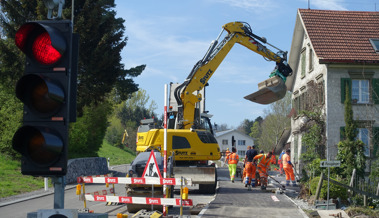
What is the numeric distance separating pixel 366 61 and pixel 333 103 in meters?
2.83

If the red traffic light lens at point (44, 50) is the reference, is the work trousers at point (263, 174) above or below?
below

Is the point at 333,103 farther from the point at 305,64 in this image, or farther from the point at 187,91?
the point at 187,91

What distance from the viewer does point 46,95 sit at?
4219 mm

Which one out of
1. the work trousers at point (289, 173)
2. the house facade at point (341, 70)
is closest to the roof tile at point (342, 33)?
the house facade at point (341, 70)

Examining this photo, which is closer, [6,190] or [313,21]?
[6,190]

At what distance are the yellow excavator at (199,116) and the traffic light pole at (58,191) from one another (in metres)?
13.5

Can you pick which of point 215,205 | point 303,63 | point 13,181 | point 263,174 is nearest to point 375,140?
point 303,63

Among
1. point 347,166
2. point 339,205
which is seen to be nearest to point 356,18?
point 347,166

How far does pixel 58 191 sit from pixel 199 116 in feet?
51.5

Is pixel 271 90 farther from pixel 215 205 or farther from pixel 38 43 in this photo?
pixel 38 43

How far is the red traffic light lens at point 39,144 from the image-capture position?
403 cm

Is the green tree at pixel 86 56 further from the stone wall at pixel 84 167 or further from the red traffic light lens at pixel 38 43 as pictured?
the red traffic light lens at pixel 38 43

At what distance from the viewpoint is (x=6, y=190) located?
18812 millimetres

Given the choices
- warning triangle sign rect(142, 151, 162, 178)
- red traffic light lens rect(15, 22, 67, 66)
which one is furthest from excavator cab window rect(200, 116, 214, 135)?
red traffic light lens rect(15, 22, 67, 66)
